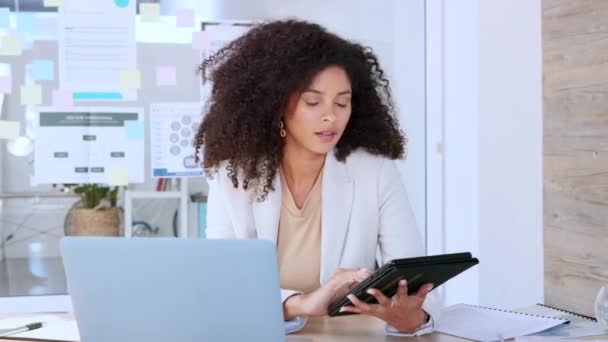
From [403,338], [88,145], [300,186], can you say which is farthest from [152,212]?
[403,338]

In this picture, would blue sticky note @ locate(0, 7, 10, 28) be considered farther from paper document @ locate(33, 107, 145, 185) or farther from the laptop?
the laptop

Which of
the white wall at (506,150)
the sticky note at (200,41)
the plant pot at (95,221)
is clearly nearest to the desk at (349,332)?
the white wall at (506,150)

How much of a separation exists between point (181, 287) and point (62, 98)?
2.73 meters

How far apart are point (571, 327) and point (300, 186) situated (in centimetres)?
74

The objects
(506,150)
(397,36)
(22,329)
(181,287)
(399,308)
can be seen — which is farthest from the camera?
(397,36)

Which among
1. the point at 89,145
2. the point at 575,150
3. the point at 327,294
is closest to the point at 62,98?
the point at 89,145

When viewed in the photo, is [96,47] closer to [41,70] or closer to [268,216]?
[41,70]

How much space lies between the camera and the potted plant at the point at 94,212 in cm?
373

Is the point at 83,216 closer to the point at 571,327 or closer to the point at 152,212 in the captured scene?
the point at 152,212

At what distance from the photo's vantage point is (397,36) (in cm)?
400

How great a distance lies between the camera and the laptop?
1152mm

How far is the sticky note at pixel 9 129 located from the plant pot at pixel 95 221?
43 centimetres

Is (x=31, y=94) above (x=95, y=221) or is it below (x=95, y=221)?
above

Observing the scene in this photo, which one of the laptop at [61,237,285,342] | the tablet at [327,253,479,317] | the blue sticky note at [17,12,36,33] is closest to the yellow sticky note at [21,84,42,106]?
the blue sticky note at [17,12,36,33]
